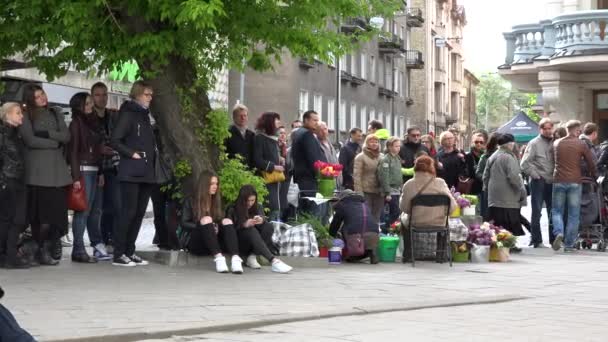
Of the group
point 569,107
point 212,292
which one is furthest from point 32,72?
point 212,292

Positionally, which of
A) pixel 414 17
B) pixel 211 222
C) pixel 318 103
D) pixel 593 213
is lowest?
pixel 211 222

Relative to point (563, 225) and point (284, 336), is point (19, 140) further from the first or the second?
point (563, 225)

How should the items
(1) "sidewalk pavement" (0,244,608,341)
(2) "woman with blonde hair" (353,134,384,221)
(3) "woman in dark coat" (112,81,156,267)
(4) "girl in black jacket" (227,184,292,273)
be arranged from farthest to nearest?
(2) "woman with blonde hair" (353,134,384,221)
(4) "girl in black jacket" (227,184,292,273)
(3) "woman in dark coat" (112,81,156,267)
(1) "sidewalk pavement" (0,244,608,341)

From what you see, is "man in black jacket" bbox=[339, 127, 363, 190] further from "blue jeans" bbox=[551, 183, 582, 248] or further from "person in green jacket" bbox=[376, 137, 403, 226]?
"blue jeans" bbox=[551, 183, 582, 248]

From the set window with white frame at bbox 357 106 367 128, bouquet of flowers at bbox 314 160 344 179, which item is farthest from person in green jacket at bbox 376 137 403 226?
window with white frame at bbox 357 106 367 128

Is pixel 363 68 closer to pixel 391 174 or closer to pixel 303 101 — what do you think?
pixel 303 101

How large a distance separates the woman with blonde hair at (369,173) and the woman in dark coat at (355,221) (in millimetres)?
2167

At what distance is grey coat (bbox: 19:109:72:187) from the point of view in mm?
14531

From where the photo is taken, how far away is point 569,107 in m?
33.1

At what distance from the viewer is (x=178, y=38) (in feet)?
50.0

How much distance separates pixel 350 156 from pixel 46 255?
302 inches

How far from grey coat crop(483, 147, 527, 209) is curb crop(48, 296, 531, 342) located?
23.5 feet

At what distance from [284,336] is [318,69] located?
49.3m

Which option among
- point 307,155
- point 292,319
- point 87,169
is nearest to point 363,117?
point 307,155
